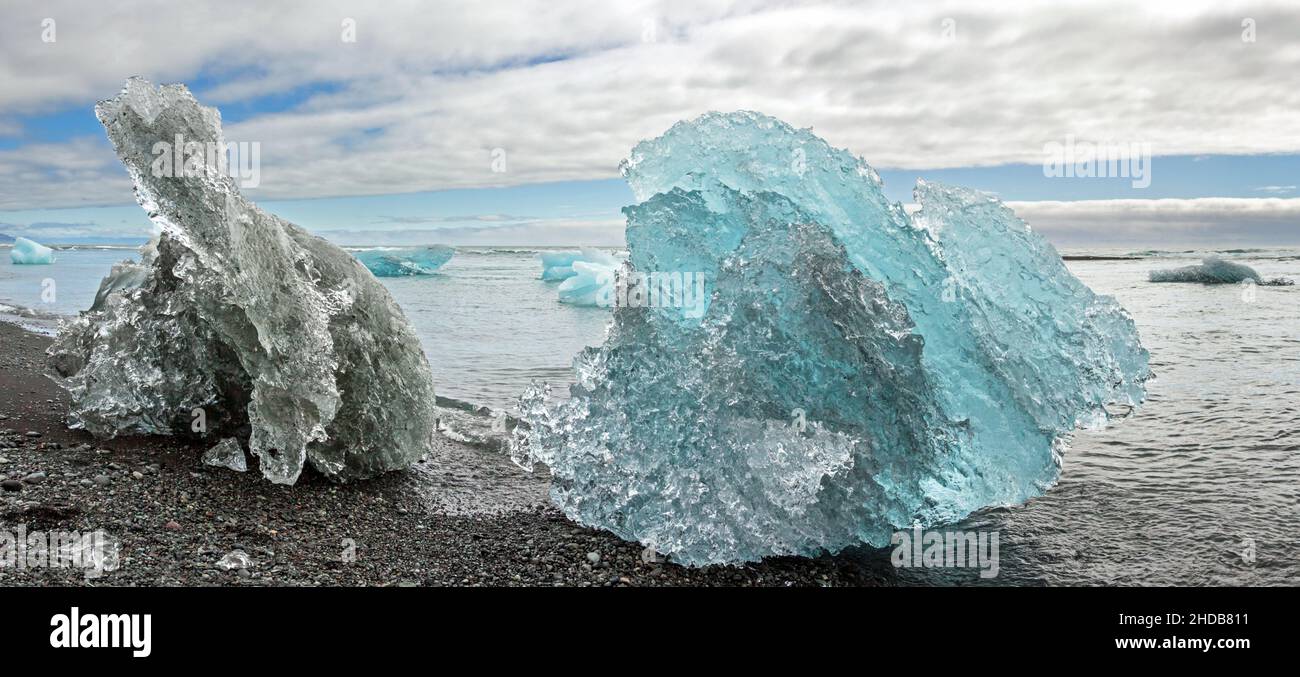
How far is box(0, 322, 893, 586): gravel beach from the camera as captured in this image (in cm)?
465

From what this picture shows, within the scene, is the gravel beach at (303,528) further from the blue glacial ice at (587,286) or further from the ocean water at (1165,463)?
the blue glacial ice at (587,286)

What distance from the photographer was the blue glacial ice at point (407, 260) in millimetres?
38438

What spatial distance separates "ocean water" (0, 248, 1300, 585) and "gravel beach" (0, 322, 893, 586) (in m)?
1.38

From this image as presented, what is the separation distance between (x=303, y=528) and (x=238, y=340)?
4.73ft

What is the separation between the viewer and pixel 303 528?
5312 millimetres

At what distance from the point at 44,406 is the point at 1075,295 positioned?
8.88 m

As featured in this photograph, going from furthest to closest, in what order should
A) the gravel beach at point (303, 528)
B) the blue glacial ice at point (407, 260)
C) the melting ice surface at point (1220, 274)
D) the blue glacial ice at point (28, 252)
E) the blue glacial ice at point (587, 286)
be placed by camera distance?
the blue glacial ice at point (28, 252) → the blue glacial ice at point (407, 260) → the melting ice surface at point (1220, 274) → the blue glacial ice at point (587, 286) → the gravel beach at point (303, 528)

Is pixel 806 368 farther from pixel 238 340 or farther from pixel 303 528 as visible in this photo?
pixel 238 340

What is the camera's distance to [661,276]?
572cm

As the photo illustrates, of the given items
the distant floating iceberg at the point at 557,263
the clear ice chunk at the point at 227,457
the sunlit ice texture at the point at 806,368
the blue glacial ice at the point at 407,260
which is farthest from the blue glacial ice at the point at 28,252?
the sunlit ice texture at the point at 806,368

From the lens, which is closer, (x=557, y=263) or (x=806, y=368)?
(x=806, y=368)

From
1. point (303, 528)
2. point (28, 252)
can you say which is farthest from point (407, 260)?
point (303, 528)

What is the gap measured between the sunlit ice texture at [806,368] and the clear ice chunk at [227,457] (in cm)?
199

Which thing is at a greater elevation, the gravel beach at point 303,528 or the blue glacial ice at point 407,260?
the blue glacial ice at point 407,260
